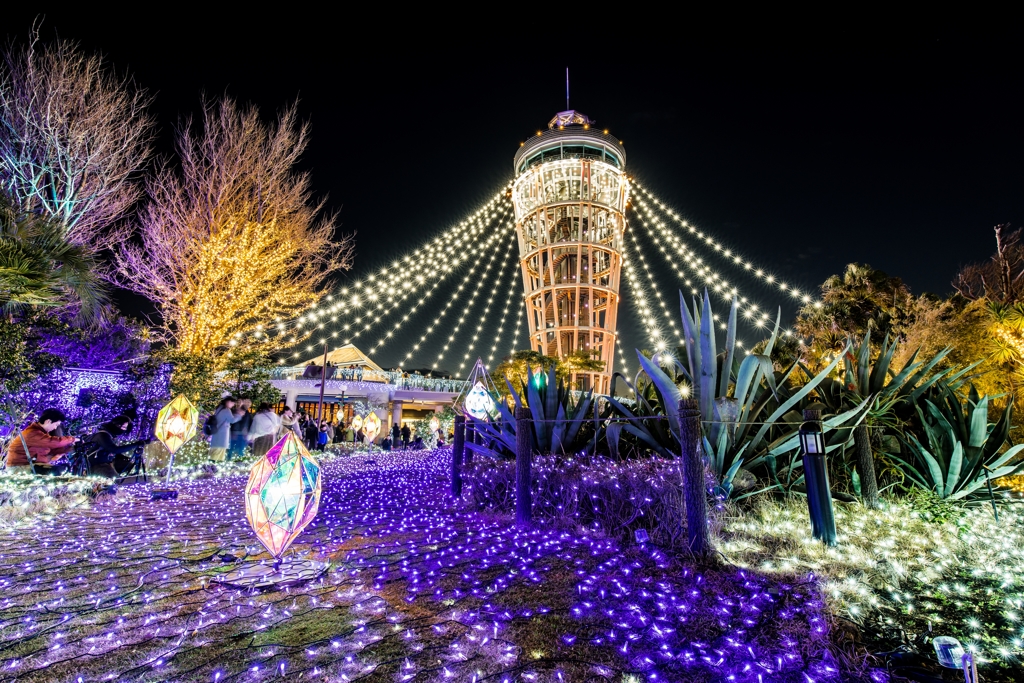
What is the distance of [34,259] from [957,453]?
969 centimetres

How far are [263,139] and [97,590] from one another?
47.8 feet

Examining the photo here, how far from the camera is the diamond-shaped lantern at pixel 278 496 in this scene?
2.84m

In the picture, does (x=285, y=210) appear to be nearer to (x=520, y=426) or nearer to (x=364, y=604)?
(x=520, y=426)

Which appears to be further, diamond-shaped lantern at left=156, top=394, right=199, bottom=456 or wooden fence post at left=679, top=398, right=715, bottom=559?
diamond-shaped lantern at left=156, top=394, right=199, bottom=456

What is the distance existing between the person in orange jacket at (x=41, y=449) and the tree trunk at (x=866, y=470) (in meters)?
9.34

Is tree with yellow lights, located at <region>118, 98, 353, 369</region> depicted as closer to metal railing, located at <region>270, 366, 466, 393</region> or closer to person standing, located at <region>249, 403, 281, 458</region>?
person standing, located at <region>249, 403, 281, 458</region>

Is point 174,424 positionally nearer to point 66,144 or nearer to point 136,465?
point 136,465

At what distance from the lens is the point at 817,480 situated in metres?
3.72

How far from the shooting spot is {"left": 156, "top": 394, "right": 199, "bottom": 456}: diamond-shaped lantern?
6.98 m

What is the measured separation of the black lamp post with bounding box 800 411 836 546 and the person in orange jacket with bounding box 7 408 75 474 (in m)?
8.50

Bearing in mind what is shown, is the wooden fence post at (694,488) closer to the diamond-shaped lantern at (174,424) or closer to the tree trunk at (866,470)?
the tree trunk at (866,470)

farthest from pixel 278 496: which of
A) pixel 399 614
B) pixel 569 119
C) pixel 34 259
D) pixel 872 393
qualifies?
pixel 569 119

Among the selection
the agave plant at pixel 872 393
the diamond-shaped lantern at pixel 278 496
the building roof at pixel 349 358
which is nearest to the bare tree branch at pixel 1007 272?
the agave plant at pixel 872 393

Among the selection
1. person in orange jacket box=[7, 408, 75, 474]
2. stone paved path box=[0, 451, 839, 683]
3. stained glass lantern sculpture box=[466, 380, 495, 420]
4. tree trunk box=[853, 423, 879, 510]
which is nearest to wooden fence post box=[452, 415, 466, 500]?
stone paved path box=[0, 451, 839, 683]
